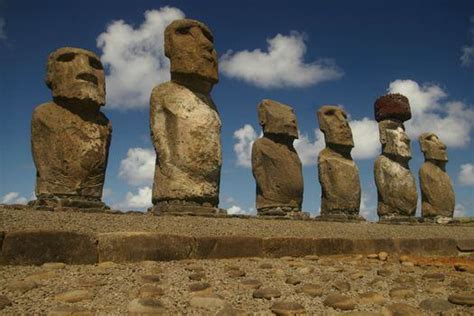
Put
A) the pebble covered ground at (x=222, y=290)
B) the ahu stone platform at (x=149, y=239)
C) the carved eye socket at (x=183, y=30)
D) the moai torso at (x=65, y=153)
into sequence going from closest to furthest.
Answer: the pebble covered ground at (x=222, y=290) → the ahu stone platform at (x=149, y=239) → the moai torso at (x=65, y=153) → the carved eye socket at (x=183, y=30)

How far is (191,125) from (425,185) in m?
10.2

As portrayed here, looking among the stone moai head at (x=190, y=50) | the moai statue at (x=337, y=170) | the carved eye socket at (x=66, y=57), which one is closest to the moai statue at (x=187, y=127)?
the stone moai head at (x=190, y=50)

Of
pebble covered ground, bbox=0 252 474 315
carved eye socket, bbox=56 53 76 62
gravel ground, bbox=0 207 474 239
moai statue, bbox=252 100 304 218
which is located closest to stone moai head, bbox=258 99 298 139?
moai statue, bbox=252 100 304 218

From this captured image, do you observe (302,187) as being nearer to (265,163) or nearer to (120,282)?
(265,163)

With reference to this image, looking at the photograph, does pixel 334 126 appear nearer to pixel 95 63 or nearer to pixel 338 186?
pixel 338 186

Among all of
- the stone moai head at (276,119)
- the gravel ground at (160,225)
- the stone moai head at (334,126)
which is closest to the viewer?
the gravel ground at (160,225)

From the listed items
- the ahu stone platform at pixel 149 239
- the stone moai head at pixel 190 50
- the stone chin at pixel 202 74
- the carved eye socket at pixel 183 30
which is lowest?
the ahu stone platform at pixel 149 239

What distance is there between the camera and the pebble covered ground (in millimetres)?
3250

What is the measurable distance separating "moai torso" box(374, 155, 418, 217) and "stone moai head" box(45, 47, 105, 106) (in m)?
→ 9.19

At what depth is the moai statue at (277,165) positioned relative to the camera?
34.6 feet

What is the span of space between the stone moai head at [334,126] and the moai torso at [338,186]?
477 mm

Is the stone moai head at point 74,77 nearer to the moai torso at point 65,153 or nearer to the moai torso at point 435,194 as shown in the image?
the moai torso at point 65,153

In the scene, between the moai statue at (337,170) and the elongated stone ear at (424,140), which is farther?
the elongated stone ear at (424,140)

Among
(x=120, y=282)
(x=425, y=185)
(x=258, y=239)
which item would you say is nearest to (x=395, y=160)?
(x=425, y=185)
